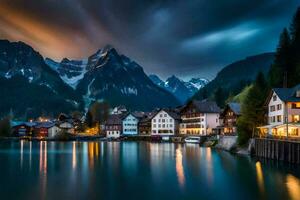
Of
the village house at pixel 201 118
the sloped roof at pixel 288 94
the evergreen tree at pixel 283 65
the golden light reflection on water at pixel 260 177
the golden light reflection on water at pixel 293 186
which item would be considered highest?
the evergreen tree at pixel 283 65

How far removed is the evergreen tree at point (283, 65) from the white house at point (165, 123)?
2768 inches

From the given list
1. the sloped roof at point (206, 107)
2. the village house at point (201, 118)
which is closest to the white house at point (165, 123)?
the village house at point (201, 118)

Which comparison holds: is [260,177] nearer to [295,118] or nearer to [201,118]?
[295,118]

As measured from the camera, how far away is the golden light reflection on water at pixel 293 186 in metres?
40.7

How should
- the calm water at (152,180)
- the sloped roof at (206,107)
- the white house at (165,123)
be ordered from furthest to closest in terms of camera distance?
the white house at (165,123) → the sloped roof at (206,107) → the calm water at (152,180)

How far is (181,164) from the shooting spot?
228 feet

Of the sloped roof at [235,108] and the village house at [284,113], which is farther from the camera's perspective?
the sloped roof at [235,108]

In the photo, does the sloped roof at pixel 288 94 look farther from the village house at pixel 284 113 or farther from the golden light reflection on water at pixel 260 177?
the golden light reflection on water at pixel 260 177

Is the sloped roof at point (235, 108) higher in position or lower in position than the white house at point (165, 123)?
higher

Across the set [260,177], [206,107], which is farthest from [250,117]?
[206,107]

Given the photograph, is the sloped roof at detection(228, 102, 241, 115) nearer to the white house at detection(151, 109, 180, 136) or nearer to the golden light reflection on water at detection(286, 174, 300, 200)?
the white house at detection(151, 109, 180, 136)

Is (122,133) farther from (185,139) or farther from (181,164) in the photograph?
(181,164)

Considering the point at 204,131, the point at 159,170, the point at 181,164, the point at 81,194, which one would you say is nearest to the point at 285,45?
the point at 204,131

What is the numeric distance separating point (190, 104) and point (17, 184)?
129 metres
